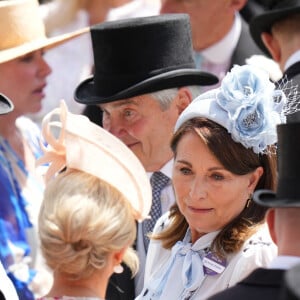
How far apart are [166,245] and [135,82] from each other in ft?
3.55

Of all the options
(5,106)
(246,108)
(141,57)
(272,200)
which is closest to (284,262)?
(272,200)

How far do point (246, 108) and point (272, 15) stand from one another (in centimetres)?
149

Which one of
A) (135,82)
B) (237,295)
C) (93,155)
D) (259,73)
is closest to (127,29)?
(135,82)

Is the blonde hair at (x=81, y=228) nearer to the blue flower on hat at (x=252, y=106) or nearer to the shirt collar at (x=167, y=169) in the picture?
the blue flower on hat at (x=252, y=106)

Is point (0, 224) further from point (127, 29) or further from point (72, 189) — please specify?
point (72, 189)

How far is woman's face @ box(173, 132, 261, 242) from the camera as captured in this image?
4348mm

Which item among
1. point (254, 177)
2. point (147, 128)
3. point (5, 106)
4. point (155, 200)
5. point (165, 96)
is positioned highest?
point (5, 106)

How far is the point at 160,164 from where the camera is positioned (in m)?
5.38

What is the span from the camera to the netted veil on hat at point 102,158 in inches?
150

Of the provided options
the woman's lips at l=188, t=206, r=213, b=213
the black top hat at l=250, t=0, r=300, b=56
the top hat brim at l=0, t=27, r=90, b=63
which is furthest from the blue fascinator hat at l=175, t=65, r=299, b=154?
the top hat brim at l=0, t=27, r=90, b=63

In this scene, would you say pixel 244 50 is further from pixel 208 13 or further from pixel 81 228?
pixel 81 228

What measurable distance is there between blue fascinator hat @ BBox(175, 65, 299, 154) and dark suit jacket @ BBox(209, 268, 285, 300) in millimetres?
1123

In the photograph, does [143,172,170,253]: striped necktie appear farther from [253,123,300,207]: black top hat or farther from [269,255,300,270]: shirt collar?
[269,255,300,270]: shirt collar

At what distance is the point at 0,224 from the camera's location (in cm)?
591
